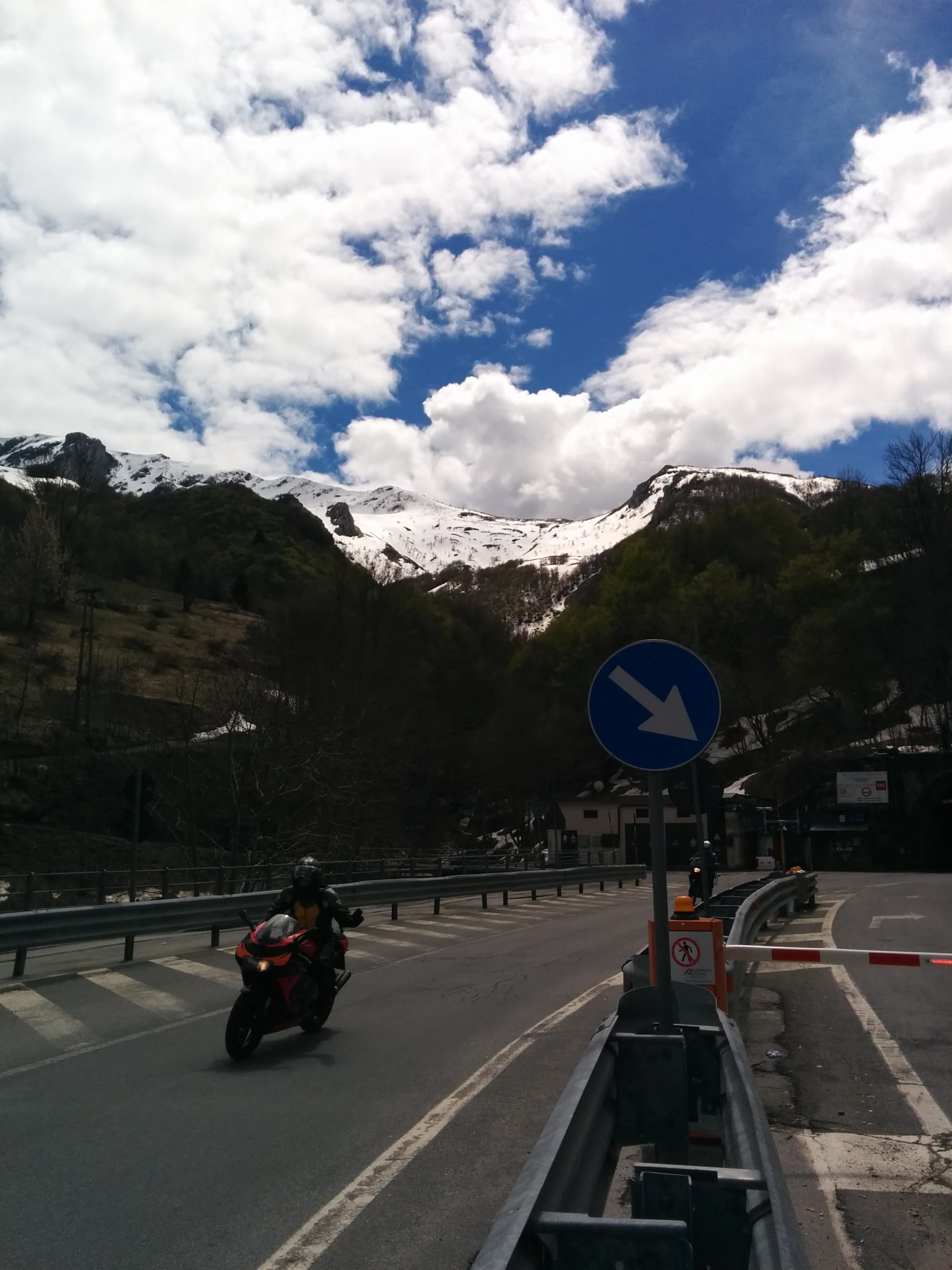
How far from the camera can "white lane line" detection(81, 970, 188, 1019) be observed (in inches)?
402

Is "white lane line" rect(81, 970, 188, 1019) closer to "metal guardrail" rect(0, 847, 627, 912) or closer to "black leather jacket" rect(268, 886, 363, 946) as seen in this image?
"black leather jacket" rect(268, 886, 363, 946)

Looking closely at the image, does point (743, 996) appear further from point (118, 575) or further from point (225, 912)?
point (118, 575)

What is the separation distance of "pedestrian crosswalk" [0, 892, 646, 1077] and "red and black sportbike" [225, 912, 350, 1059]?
4.52 feet

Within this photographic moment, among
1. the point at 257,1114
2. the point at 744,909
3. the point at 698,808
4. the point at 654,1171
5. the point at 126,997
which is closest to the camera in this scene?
the point at 654,1171

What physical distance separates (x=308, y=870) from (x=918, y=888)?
27785mm

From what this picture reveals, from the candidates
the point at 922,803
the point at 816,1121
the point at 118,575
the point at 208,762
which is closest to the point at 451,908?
the point at 208,762

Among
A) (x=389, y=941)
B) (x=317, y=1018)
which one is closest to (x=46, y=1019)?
(x=317, y=1018)

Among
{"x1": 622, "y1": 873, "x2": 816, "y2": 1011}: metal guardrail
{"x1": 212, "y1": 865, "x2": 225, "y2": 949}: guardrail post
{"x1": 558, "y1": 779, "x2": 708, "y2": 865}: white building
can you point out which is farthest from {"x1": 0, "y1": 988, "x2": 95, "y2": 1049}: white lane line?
{"x1": 558, "y1": 779, "x2": 708, "y2": 865}: white building

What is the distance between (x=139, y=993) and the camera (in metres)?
11.2

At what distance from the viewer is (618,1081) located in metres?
3.98

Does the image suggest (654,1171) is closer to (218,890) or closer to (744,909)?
(744,909)

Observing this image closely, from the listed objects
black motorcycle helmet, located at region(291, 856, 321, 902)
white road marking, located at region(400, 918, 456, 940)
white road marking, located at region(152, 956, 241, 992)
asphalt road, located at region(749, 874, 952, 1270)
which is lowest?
white road marking, located at region(400, 918, 456, 940)

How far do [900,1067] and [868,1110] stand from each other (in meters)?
1.34

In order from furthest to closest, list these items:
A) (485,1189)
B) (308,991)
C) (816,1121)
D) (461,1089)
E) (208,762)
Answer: (208,762), (308,991), (461,1089), (816,1121), (485,1189)
